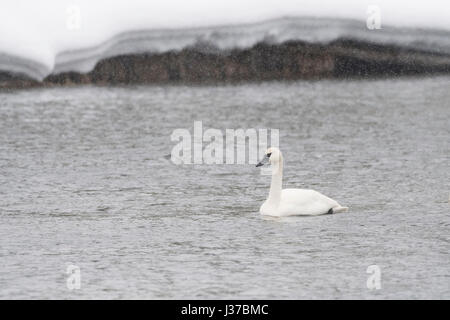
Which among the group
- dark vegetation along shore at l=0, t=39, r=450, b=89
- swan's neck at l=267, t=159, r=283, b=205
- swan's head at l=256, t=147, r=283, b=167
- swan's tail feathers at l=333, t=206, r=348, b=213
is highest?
dark vegetation along shore at l=0, t=39, r=450, b=89

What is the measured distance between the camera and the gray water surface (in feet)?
27.0

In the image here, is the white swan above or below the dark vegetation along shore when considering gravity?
below

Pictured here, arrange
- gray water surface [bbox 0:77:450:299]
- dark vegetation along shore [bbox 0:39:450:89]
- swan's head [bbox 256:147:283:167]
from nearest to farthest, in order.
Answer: gray water surface [bbox 0:77:450:299]
swan's head [bbox 256:147:283:167]
dark vegetation along shore [bbox 0:39:450:89]

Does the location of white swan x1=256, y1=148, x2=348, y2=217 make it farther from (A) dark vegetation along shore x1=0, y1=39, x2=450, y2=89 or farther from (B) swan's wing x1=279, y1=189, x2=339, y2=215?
(A) dark vegetation along shore x1=0, y1=39, x2=450, y2=89

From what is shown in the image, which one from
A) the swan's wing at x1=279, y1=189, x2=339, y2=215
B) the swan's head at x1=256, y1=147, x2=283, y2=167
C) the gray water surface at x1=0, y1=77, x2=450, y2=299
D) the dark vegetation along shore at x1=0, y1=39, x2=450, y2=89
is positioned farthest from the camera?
the dark vegetation along shore at x1=0, y1=39, x2=450, y2=89

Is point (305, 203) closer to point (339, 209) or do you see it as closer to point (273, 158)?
point (339, 209)

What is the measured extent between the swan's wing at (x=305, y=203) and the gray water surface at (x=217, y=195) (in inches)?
4.1

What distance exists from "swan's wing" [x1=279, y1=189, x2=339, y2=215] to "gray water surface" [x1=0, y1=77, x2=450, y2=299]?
0.34 feet

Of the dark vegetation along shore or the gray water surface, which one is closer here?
the gray water surface

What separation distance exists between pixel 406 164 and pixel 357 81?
6999 mm

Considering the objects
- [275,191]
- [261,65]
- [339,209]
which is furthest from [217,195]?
[261,65]

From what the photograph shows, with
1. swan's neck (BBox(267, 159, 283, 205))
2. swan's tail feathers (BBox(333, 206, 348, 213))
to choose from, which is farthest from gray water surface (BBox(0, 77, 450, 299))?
swan's neck (BBox(267, 159, 283, 205))

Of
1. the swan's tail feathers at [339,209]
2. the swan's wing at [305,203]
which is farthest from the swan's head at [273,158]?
the swan's tail feathers at [339,209]

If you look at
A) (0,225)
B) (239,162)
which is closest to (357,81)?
(239,162)
